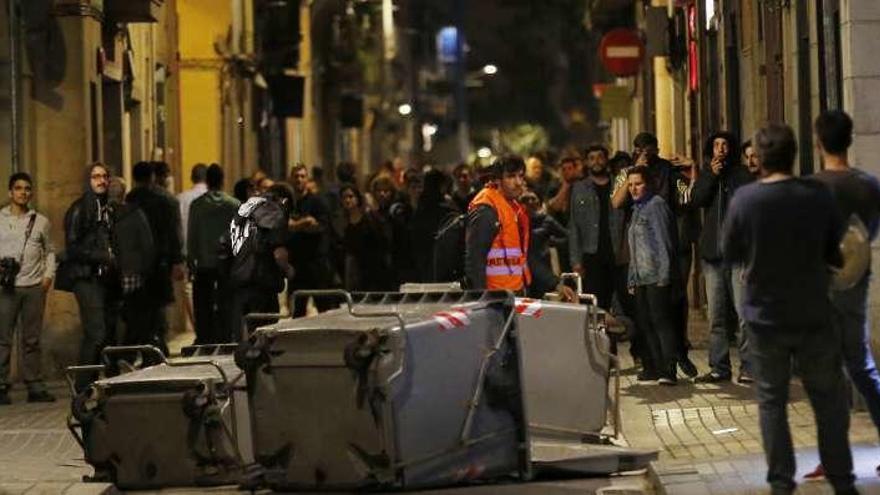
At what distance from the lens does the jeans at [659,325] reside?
59.2 feet

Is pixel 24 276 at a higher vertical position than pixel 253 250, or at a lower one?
lower

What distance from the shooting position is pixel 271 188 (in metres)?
21.2

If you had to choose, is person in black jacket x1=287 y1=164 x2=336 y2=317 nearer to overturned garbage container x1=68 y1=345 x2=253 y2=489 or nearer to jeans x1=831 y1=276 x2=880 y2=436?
overturned garbage container x1=68 y1=345 x2=253 y2=489

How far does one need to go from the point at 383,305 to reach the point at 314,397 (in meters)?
1.00

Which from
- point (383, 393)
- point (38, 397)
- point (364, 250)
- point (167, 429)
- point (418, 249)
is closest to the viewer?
point (383, 393)

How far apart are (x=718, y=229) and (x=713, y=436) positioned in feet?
10.2

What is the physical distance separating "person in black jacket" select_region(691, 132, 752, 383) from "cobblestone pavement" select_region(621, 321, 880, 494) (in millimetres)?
263

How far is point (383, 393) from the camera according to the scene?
12.3 metres

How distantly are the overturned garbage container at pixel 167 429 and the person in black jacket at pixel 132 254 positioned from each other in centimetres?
587

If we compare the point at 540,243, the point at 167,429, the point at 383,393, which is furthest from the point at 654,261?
the point at 383,393

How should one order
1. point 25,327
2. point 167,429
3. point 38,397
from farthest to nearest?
point 38,397 → point 25,327 → point 167,429

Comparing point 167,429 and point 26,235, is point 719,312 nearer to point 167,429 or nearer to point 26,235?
point 26,235

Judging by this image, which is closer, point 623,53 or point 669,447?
point 669,447

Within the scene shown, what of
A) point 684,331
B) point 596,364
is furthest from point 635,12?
point 596,364
